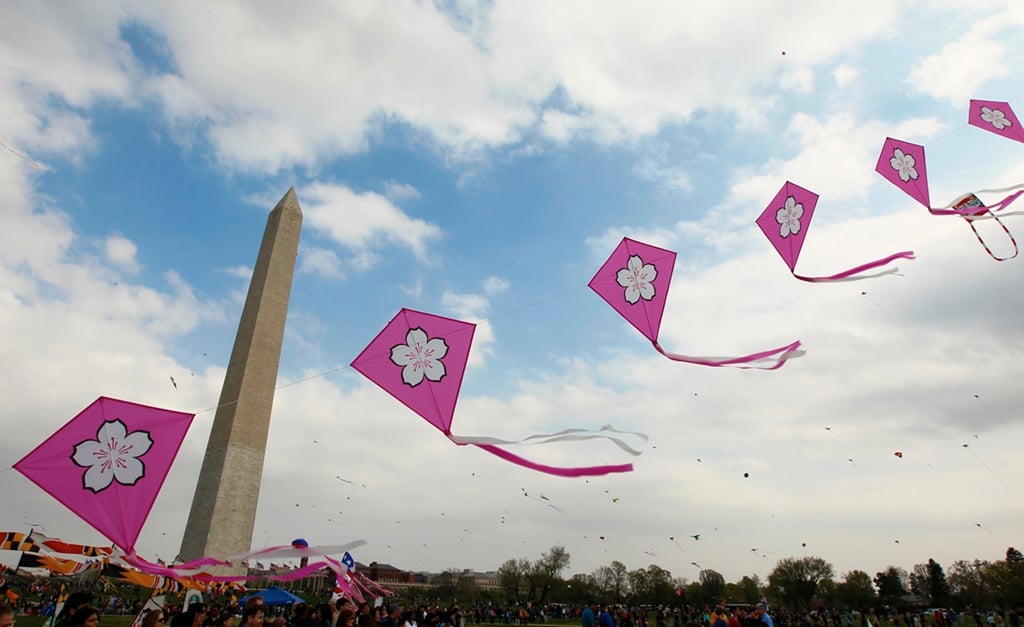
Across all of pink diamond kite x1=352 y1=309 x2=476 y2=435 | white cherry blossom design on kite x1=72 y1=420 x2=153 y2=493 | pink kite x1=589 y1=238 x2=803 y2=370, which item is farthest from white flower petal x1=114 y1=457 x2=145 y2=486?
pink kite x1=589 y1=238 x2=803 y2=370

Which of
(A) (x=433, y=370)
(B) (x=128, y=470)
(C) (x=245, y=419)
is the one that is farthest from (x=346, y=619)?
(C) (x=245, y=419)

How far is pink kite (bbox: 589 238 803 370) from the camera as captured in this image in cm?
901

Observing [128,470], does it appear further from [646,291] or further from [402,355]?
[646,291]

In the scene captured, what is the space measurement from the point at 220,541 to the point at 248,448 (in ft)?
10.6

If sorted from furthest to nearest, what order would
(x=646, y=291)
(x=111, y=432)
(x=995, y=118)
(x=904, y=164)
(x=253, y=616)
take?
(x=904, y=164) → (x=995, y=118) → (x=646, y=291) → (x=111, y=432) → (x=253, y=616)

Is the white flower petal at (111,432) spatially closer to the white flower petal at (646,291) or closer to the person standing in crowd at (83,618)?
→ the person standing in crowd at (83,618)

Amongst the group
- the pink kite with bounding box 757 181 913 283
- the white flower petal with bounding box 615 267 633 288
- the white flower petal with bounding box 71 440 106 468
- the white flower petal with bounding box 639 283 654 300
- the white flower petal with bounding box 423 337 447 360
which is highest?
the pink kite with bounding box 757 181 913 283

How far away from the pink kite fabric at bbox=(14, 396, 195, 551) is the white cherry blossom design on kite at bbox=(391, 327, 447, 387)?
8.07ft

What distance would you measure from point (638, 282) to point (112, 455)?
723 centimetres

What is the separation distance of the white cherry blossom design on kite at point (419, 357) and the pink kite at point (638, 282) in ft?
9.68

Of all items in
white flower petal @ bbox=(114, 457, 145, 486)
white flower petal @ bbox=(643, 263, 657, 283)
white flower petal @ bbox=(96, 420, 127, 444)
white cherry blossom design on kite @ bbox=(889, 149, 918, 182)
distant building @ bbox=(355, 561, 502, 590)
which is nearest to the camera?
white flower petal @ bbox=(114, 457, 145, 486)

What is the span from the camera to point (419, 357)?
7438 mm

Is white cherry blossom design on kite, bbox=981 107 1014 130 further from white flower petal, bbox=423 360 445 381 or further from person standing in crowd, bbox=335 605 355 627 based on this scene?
person standing in crowd, bbox=335 605 355 627

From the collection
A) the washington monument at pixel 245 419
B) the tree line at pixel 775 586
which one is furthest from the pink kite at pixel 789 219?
the tree line at pixel 775 586
